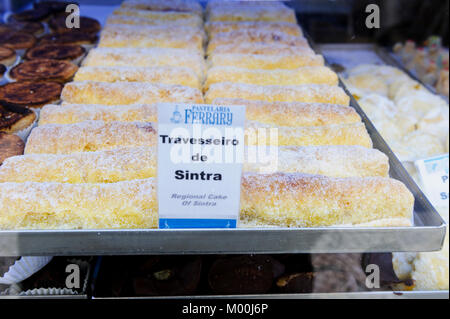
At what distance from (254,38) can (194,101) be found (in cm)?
85

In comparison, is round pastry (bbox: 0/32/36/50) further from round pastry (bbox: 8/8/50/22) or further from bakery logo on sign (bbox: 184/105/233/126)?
bakery logo on sign (bbox: 184/105/233/126)

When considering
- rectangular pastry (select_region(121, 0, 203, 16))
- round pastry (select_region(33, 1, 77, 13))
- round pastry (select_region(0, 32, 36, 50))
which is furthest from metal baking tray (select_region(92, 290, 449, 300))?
round pastry (select_region(33, 1, 77, 13))

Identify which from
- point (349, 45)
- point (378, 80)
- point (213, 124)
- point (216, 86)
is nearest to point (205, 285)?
point (213, 124)

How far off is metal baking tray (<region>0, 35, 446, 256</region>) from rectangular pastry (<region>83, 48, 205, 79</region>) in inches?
46.4

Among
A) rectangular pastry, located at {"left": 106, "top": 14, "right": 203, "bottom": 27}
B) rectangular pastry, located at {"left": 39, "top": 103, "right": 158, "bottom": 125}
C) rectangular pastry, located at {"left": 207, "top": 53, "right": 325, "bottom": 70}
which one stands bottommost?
rectangular pastry, located at {"left": 39, "top": 103, "right": 158, "bottom": 125}

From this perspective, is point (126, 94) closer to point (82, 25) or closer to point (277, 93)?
point (277, 93)

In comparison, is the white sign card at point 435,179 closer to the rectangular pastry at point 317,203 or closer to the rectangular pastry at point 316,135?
the rectangular pastry at point 316,135

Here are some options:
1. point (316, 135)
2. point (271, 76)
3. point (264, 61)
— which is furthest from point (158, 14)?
point (316, 135)

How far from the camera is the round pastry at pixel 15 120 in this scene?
5.44 ft

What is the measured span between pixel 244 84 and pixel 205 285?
3.24 feet

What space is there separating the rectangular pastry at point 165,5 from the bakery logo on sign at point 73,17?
0.41 meters

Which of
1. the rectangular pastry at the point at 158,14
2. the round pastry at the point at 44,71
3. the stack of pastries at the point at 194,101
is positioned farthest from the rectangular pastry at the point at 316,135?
the rectangular pastry at the point at 158,14

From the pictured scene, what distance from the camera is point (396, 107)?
8.11 ft

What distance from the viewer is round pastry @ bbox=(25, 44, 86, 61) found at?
222 cm
